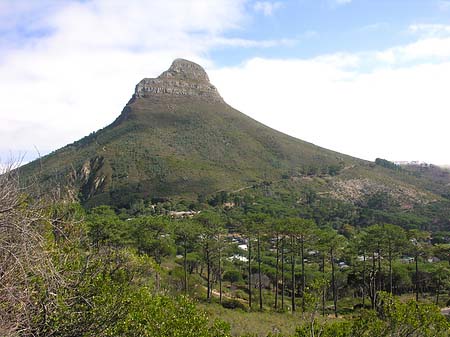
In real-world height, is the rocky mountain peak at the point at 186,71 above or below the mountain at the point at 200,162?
above

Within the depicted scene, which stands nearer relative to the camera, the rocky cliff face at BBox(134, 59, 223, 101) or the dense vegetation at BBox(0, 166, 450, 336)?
the dense vegetation at BBox(0, 166, 450, 336)

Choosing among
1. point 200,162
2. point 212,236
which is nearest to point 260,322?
point 212,236

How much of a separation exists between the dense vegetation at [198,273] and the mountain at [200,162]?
15662 millimetres

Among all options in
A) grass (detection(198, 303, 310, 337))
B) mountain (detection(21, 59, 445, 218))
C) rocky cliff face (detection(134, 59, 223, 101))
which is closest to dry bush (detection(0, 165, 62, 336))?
grass (detection(198, 303, 310, 337))

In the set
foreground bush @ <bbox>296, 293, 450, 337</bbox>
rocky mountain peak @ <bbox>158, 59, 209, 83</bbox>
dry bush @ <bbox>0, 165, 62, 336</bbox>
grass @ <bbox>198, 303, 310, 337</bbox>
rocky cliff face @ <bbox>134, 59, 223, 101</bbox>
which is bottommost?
grass @ <bbox>198, 303, 310, 337</bbox>

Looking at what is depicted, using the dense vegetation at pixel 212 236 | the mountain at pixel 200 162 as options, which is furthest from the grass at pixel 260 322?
the mountain at pixel 200 162

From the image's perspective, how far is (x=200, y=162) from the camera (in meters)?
111

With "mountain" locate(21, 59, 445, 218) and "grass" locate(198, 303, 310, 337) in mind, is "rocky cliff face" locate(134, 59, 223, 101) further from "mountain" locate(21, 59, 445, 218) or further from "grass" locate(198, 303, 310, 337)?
"grass" locate(198, 303, 310, 337)

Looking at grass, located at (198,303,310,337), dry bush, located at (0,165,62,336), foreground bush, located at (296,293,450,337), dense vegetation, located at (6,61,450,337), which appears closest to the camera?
dry bush, located at (0,165,62,336)

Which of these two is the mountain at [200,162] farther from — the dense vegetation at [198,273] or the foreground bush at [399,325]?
the foreground bush at [399,325]

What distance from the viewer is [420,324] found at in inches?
433

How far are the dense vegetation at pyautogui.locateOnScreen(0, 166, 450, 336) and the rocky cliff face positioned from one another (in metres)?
90.5

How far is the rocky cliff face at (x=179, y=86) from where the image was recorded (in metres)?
167

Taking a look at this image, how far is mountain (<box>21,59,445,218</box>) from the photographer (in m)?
99.4
